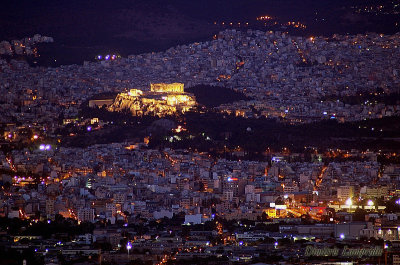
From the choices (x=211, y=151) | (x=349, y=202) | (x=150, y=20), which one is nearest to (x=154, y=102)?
(x=211, y=151)

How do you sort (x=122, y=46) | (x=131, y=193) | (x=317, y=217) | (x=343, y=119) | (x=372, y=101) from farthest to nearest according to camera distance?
(x=122, y=46) < (x=372, y=101) < (x=343, y=119) < (x=131, y=193) < (x=317, y=217)

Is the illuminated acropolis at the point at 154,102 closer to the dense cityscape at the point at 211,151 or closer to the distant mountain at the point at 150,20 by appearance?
the dense cityscape at the point at 211,151

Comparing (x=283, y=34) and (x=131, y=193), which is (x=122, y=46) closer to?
(x=283, y=34)

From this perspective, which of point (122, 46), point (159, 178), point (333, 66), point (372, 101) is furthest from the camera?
point (122, 46)

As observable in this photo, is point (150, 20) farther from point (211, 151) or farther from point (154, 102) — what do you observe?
point (211, 151)

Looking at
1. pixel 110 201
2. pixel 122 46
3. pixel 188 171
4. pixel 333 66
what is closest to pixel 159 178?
pixel 188 171

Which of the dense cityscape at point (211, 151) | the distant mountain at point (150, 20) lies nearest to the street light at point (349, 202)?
the dense cityscape at point (211, 151)

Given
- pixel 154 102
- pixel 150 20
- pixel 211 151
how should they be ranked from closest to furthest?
pixel 211 151
pixel 154 102
pixel 150 20
